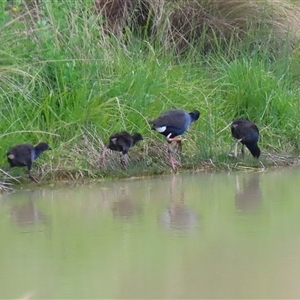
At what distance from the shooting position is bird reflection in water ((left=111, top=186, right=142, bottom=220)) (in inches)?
305

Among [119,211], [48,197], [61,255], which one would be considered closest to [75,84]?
[48,197]

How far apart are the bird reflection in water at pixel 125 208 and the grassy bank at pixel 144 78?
0.91m

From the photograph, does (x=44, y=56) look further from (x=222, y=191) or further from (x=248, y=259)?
(x=248, y=259)

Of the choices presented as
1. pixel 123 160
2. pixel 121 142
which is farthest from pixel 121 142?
pixel 123 160

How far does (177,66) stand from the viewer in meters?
12.0

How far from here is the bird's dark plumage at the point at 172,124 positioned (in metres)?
9.87

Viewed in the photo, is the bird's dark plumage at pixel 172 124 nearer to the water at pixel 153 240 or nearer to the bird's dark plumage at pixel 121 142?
the bird's dark plumage at pixel 121 142

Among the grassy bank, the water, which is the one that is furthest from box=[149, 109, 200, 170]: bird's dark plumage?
the water

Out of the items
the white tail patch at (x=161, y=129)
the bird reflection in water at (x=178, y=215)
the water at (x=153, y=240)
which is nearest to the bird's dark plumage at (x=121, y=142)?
the water at (x=153, y=240)

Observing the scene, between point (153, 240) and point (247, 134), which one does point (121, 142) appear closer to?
point (247, 134)

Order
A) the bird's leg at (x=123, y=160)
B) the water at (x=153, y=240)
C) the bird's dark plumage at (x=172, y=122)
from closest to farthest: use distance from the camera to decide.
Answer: the water at (x=153, y=240), the bird's leg at (x=123, y=160), the bird's dark plumage at (x=172, y=122)

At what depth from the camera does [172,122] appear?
32.3 ft

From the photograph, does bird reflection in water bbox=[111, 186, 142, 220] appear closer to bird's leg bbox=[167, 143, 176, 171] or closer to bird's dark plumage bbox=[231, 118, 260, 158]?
bird's leg bbox=[167, 143, 176, 171]

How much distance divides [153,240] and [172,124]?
325 centimetres
